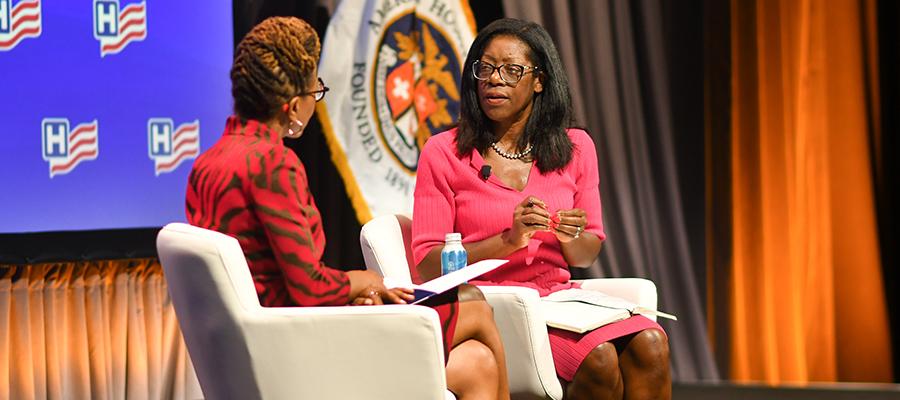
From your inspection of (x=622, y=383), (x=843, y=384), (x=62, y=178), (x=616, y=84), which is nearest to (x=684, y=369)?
(x=843, y=384)

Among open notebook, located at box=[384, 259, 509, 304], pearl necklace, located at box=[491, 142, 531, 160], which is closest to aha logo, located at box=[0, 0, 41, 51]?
pearl necklace, located at box=[491, 142, 531, 160]

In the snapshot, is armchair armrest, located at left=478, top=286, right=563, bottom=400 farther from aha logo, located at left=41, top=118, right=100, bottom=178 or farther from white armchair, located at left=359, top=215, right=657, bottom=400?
aha logo, located at left=41, top=118, right=100, bottom=178

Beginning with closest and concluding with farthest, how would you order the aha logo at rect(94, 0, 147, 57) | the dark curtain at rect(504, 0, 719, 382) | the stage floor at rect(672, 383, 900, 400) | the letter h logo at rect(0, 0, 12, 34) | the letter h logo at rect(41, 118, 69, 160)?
the letter h logo at rect(0, 0, 12, 34) < the letter h logo at rect(41, 118, 69, 160) < the aha logo at rect(94, 0, 147, 57) < the stage floor at rect(672, 383, 900, 400) < the dark curtain at rect(504, 0, 719, 382)

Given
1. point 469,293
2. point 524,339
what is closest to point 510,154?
point 524,339

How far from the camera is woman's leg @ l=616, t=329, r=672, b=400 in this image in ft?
10.1

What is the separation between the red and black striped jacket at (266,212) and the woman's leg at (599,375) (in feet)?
2.91

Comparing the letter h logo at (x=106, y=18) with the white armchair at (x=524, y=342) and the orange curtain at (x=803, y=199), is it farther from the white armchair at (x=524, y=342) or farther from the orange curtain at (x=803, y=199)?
the orange curtain at (x=803, y=199)

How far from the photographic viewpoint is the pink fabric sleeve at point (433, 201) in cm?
330

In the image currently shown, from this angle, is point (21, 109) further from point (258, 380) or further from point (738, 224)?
point (738, 224)

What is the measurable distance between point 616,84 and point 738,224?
3.07 feet

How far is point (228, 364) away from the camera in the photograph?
93.3 inches

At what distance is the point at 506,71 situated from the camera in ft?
11.1

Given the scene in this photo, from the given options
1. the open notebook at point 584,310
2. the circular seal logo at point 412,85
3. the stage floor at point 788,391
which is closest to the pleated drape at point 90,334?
the circular seal logo at point 412,85

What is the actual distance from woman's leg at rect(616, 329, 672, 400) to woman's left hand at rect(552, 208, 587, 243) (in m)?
0.35
